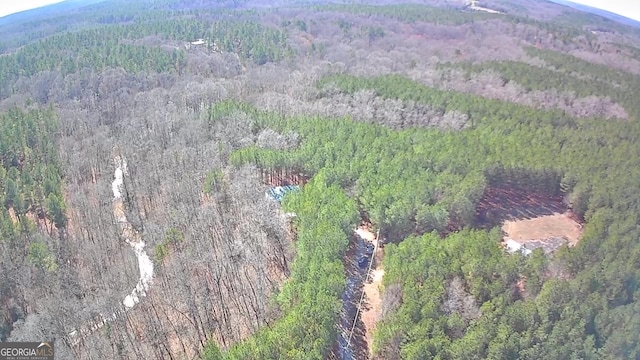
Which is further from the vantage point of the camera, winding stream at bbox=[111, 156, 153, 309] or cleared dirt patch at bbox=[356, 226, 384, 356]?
winding stream at bbox=[111, 156, 153, 309]

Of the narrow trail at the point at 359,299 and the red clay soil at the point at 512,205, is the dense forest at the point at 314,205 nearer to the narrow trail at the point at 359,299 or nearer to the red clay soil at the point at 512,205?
the narrow trail at the point at 359,299

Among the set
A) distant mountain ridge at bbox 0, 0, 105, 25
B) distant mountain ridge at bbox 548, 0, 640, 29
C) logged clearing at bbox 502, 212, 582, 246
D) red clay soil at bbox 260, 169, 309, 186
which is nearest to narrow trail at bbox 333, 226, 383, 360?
red clay soil at bbox 260, 169, 309, 186

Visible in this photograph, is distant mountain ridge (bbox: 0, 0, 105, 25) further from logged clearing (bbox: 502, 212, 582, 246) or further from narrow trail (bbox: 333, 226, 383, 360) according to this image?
logged clearing (bbox: 502, 212, 582, 246)

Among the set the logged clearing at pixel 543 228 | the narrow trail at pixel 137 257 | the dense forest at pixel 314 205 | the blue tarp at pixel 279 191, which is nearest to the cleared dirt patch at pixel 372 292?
the dense forest at pixel 314 205

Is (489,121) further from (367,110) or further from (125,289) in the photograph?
(125,289)

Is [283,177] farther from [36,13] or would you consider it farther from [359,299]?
[36,13]

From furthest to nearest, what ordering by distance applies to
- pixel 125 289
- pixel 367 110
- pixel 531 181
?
pixel 367 110, pixel 531 181, pixel 125 289

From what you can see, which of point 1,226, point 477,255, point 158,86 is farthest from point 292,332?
point 158,86

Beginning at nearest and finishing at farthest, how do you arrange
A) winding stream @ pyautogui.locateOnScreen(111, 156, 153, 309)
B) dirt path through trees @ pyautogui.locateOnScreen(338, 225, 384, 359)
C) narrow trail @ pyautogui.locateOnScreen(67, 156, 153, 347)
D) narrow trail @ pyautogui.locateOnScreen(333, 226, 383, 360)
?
1. narrow trail @ pyautogui.locateOnScreen(333, 226, 383, 360)
2. dirt path through trees @ pyautogui.locateOnScreen(338, 225, 384, 359)
3. narrow trail @ pyautogui.locateOnScreen(67, 156, 153, 347)
4. winding stream @ pyautogui.locateOnScreen(111, 156, 153, 309)
